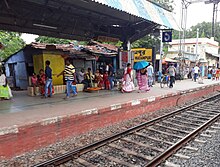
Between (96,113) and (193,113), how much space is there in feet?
16.0

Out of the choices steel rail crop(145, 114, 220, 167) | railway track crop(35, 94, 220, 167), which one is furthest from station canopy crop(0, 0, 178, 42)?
steel rail crop(145, 114, 220, 167)

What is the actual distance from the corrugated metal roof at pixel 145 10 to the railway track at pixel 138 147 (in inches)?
166

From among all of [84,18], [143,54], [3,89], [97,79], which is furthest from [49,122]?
[143,54]

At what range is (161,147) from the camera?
212 inches

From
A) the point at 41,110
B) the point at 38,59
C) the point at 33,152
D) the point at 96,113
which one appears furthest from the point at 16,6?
the point at 33,152

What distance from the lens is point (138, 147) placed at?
534 centimetres

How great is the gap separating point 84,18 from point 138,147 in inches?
297

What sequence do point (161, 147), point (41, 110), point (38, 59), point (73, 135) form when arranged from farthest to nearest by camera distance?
point (38, 59), point (41, 110), point (73, 135), point (161, 147)

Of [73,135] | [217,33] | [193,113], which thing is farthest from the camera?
[217,33]

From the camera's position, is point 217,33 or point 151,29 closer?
point 151,29

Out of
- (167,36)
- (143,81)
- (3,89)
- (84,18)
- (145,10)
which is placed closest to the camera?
(3,89)

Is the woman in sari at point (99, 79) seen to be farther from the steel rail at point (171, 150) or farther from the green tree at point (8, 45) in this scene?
the green tree at point (8, 45)

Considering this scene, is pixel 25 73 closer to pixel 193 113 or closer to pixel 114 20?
pixel 114 20

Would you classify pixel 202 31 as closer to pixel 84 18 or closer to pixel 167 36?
pixel 167 36
